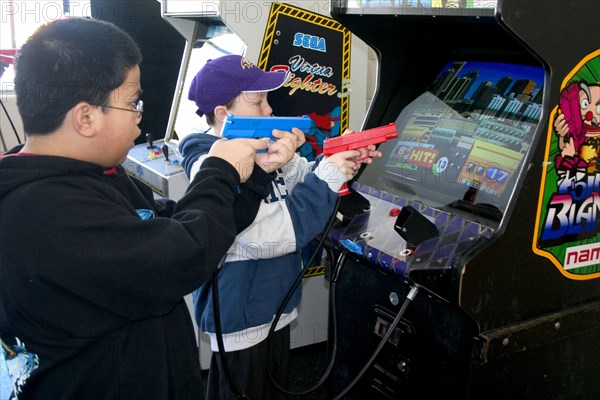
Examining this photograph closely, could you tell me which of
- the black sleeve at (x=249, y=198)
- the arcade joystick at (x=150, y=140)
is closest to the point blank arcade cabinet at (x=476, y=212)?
the black sleeve at (x=249, y=198)

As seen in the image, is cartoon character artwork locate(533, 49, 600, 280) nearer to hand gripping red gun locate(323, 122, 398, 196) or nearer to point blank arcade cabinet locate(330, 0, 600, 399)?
point blank arcade cabinet locate(330, 0, 600, 399)

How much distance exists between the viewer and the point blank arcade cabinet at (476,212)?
1128 millimetres

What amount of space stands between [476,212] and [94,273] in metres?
0.84

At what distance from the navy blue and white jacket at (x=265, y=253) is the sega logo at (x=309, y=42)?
72 centimetres

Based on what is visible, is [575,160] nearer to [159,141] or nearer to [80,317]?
[80,317]

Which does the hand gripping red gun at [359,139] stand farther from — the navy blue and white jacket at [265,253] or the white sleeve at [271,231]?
the white sleeve at [271,231]

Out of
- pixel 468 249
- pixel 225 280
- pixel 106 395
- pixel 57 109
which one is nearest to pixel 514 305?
pixel 468 249

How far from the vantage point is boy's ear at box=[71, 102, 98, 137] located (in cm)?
94

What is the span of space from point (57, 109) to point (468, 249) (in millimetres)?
825

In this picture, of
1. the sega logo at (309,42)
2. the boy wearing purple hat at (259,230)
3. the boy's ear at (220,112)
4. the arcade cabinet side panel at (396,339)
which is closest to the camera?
the arcade cabinet side panel at (396,339)

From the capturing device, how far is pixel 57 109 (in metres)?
0.93

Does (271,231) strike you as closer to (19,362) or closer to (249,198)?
(249,198)

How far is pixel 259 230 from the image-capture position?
1.36 meters

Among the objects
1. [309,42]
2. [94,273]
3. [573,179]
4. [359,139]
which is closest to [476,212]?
[573,179]
